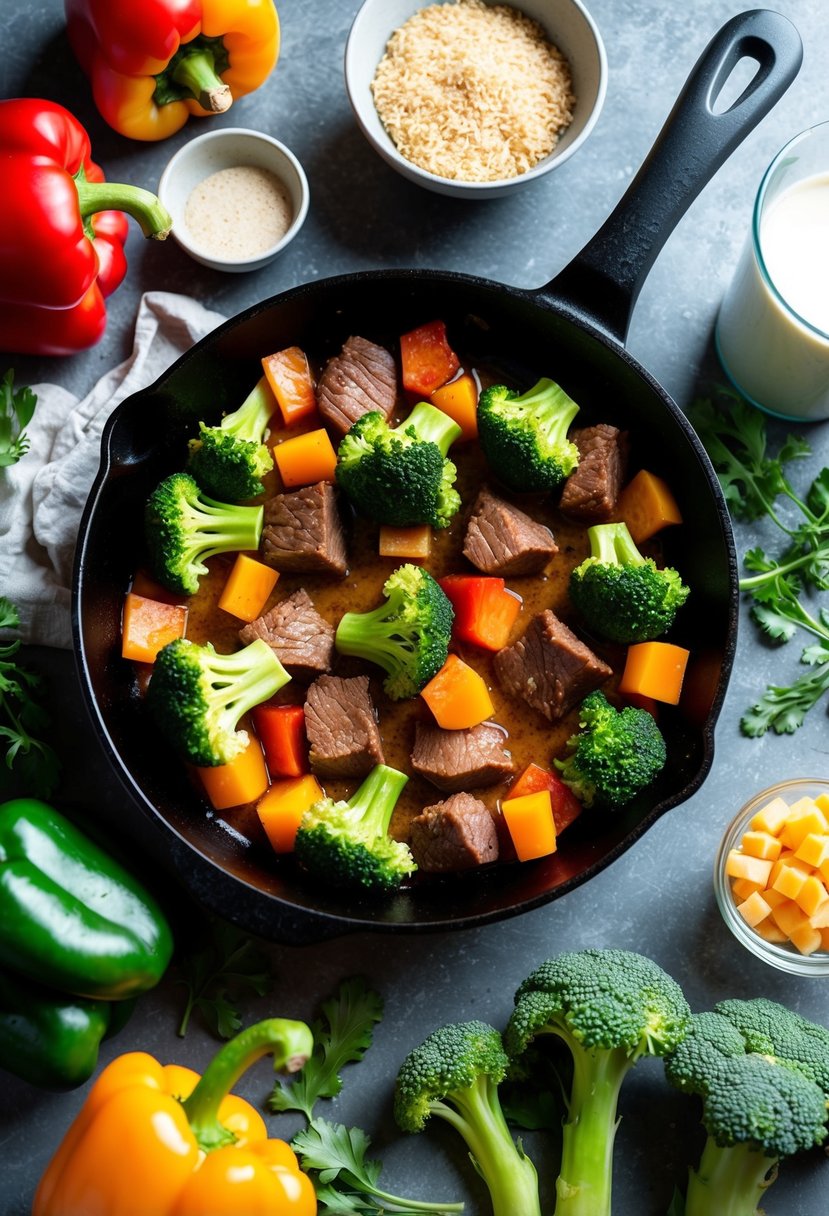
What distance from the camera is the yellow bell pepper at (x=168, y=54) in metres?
→ 3.76

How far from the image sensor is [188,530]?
12.4 ft

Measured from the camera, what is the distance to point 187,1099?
11.2 feet

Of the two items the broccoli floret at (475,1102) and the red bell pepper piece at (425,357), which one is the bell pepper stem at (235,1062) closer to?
the broccoli floret at (475,1102)

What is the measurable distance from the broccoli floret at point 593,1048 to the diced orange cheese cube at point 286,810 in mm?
868

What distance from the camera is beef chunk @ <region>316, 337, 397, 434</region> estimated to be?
3891 mm

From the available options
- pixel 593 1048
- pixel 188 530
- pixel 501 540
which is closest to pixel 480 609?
pixel 501 540

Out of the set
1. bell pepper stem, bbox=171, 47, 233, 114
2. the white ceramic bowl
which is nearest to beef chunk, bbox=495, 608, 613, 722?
the white ceramic bowl

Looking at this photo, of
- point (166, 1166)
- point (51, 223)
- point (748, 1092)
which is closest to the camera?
point (166, 1166)

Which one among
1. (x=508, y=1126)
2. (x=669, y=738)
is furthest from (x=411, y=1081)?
(x=669, y=738)

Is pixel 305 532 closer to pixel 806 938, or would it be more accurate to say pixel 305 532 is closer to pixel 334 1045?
pixel 334 1045

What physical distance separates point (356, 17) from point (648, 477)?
180 cm

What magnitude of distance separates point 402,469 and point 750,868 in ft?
5.30

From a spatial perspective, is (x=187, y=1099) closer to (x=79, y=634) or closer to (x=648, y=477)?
(x=79, y=634)

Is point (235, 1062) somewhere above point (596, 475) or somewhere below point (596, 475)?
below
